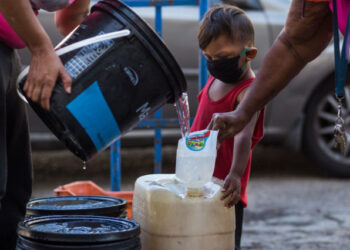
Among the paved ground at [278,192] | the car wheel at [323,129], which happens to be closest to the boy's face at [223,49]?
the paved ground at [278,192]

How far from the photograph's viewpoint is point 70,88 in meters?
2.27

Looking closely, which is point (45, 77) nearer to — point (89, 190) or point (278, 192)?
point (89, 190)

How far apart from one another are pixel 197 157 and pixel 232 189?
0.25m

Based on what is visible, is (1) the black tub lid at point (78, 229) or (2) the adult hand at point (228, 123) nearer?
(1) the black tub lid at point (78, 229)

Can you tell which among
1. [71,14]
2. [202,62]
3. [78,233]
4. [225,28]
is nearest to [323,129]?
[202,62]

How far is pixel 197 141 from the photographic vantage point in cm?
254

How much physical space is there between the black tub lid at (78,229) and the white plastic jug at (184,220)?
17 centimetres

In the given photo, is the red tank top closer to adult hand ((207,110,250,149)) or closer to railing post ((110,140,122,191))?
adult hand ((207,110,250,149))

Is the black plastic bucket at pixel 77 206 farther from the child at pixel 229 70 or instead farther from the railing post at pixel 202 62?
the railing post at pixel 202 62

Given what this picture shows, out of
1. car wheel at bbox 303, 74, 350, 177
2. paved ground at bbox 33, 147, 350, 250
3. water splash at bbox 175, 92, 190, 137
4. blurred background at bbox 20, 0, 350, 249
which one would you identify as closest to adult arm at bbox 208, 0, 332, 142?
water splash at bbox 175, 92, 190, 137

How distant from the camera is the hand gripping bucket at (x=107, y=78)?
7.48ft

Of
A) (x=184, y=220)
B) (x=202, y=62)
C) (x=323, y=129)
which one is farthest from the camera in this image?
(x=323, y=129)

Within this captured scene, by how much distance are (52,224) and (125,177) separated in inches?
154

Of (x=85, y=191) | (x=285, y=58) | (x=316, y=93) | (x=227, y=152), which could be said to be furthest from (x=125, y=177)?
(x=285, y=58)
